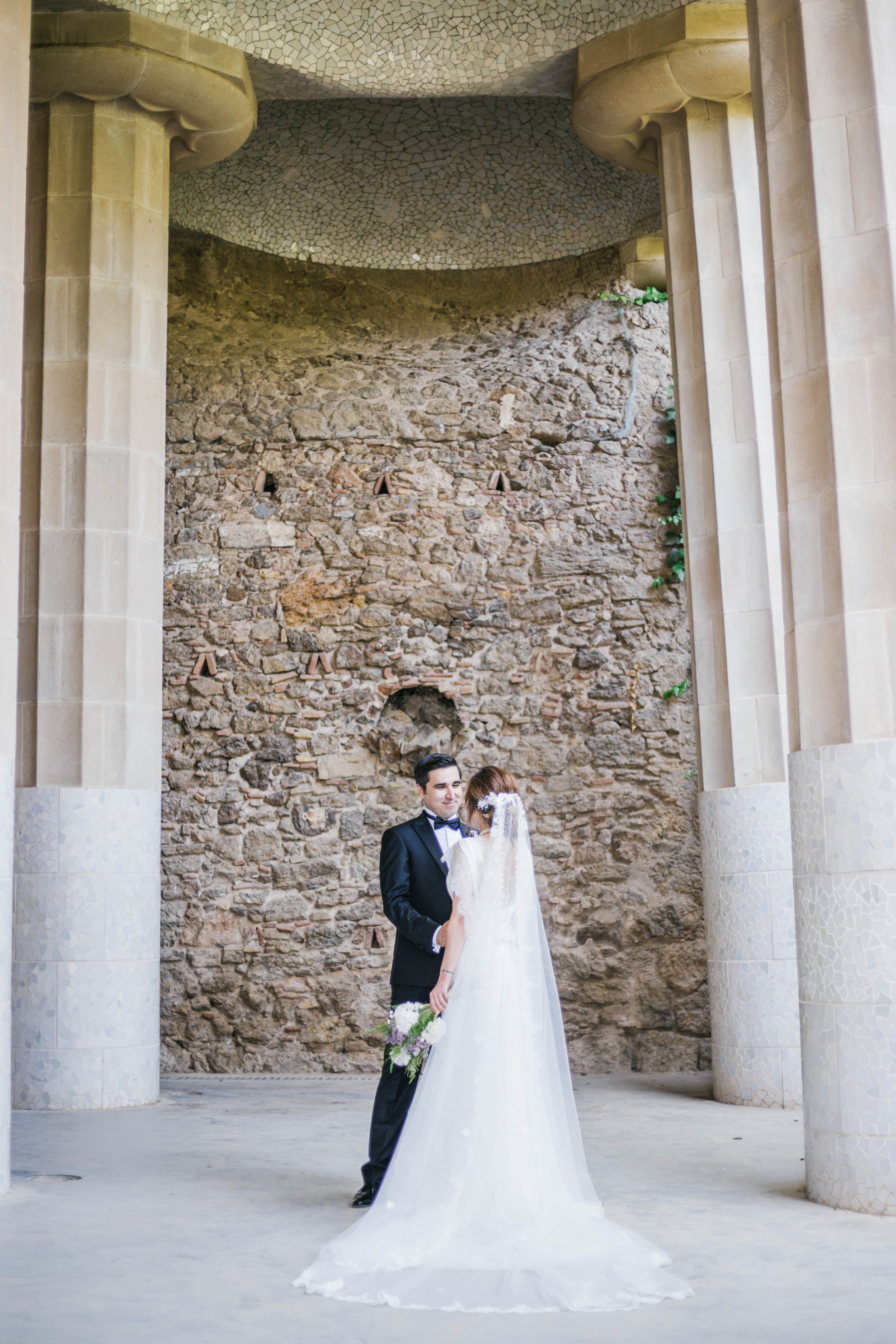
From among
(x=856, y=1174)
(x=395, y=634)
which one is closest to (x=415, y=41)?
(x=395, y=634)

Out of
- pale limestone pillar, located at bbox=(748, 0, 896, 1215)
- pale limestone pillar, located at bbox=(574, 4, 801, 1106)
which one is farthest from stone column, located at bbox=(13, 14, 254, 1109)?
pale limestone pillar, located at bbox=(748, 0, 896, 1215)

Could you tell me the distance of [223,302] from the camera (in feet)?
30.6

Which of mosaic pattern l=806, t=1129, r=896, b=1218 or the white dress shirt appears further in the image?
the white dress shirt

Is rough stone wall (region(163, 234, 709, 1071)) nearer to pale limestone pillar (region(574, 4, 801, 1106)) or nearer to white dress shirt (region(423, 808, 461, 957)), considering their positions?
pale limestone pillar (region(574, 4, 801, 1106))

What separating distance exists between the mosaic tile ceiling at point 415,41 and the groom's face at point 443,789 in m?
4.87

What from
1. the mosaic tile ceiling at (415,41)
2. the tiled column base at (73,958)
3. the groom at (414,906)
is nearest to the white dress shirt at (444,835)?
the groom at (414,906)

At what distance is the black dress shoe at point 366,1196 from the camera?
4.27 metres

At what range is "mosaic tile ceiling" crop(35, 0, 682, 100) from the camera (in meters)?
7.34

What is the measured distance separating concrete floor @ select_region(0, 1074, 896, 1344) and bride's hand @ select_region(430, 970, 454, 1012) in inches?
29.0

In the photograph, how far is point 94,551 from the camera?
6902 mm

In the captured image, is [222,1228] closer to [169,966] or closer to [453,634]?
[169,966]

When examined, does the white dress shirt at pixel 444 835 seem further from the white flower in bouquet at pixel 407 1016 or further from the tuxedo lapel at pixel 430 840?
the white flower in bouquet at pixel 407 1016

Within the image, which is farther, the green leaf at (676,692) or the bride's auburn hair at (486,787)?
the green leaf at (676,692)

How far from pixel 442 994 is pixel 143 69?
17.6 ft
